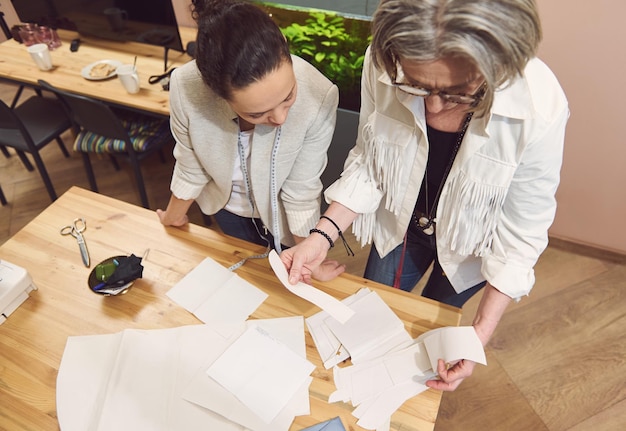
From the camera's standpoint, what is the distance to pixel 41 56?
2420 millimetres

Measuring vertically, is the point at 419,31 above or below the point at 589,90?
above

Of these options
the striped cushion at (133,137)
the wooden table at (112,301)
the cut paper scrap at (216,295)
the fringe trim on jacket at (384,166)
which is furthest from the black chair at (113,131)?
the fringe trim on jacket at (384,166)

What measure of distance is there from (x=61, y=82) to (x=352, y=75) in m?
1.62

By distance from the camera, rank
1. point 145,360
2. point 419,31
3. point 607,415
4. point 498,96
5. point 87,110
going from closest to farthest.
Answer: point 419,31 < point 498,96 < point 145,360 < point 607,415 < point 87,110

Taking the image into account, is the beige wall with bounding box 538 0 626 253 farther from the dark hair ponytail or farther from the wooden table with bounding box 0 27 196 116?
the wooden table with bounding box 0 27 196 116

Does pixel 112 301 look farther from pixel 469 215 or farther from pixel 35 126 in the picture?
pixel 35 126

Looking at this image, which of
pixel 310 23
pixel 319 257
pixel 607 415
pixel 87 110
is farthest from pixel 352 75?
pixel 607 415

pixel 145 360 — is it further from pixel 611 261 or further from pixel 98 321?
pixel 611 261

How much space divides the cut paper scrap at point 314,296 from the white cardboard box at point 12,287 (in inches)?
26.8

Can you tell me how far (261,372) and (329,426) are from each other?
20 cm

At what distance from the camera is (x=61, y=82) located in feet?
7.85

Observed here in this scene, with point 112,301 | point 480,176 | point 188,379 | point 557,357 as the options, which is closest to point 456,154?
point 480,176

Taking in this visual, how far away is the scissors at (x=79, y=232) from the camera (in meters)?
1.27

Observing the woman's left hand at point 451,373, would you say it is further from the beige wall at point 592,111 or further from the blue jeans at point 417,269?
the beige wall at point 592,111
